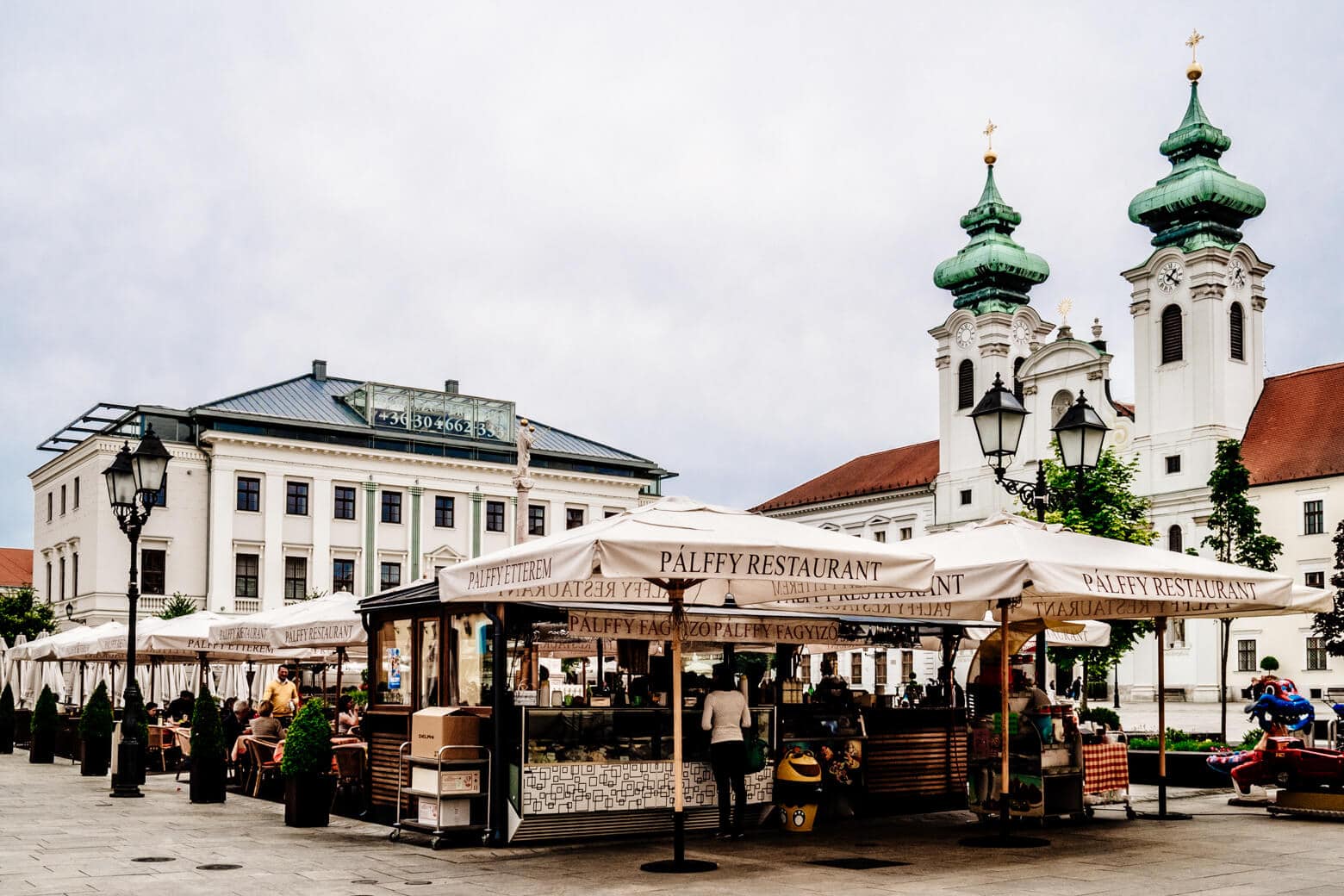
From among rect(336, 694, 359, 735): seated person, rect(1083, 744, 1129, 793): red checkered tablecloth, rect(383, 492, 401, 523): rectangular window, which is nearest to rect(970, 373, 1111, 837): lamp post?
rect(1083, 744, 1129, 793): red checkered tablecloth

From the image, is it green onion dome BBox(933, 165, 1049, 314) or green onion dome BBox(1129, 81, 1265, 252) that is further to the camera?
green onion dome BBox(933, 165, 1049, 314)

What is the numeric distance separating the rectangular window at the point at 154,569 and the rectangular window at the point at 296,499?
5.88 meters

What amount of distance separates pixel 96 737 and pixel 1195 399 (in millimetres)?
50989

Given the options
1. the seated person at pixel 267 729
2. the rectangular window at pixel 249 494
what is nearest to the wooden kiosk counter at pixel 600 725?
the seated person at pixel 267 729

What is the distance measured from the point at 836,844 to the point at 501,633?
3839mm

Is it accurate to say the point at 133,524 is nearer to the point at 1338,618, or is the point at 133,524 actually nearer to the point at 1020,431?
the point at 1020,431

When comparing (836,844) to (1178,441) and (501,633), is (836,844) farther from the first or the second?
(1178,441)

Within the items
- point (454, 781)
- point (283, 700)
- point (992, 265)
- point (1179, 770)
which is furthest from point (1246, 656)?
point (454, 781)

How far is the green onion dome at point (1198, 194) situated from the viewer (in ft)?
209

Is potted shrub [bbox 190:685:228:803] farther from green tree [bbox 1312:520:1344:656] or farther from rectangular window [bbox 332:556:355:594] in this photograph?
rectangular window [bbox 332:556:355:594]

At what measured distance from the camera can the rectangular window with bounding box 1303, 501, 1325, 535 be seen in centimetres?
5844

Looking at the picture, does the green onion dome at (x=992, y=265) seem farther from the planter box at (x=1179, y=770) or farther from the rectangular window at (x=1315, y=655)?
the planter box at (x=1179, y=770)

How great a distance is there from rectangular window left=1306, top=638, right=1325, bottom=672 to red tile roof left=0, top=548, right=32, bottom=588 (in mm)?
72756

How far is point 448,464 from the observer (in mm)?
70312
